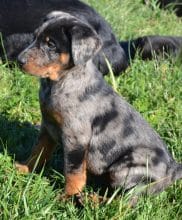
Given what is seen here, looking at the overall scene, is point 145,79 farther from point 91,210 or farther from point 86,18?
point 91,210

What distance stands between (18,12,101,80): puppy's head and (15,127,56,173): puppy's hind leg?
29.5 inches

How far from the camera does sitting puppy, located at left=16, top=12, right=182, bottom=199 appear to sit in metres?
4.57

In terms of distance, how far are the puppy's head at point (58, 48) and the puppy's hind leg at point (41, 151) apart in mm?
749

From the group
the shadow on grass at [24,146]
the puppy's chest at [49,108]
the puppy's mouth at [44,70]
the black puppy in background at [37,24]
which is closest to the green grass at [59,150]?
the shadow on grass at [24,146]

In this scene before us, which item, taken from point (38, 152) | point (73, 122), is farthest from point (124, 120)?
point (38, 152)

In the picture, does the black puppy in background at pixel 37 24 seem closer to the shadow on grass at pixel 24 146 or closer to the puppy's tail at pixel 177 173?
the shadow on grass at pixel 24 146

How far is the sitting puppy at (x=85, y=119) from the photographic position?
4.57 m

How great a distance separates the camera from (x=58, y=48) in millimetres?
4590

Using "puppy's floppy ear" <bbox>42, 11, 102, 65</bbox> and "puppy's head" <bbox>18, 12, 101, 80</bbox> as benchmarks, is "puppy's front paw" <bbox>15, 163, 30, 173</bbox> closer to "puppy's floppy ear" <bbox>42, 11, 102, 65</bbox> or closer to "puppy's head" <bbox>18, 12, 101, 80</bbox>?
"puppy's head" <bbox>18, 12, 101, 80</bbox>

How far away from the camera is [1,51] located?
24.5 ft

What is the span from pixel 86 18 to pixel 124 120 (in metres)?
2.70

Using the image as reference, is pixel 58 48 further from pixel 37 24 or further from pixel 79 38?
pixel 37 24

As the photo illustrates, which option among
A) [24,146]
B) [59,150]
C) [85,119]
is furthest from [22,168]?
[85,119]

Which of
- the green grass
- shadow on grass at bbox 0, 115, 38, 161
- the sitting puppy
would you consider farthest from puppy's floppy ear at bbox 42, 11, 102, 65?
shadow on grass at bbox 0, 115, 38, 161
